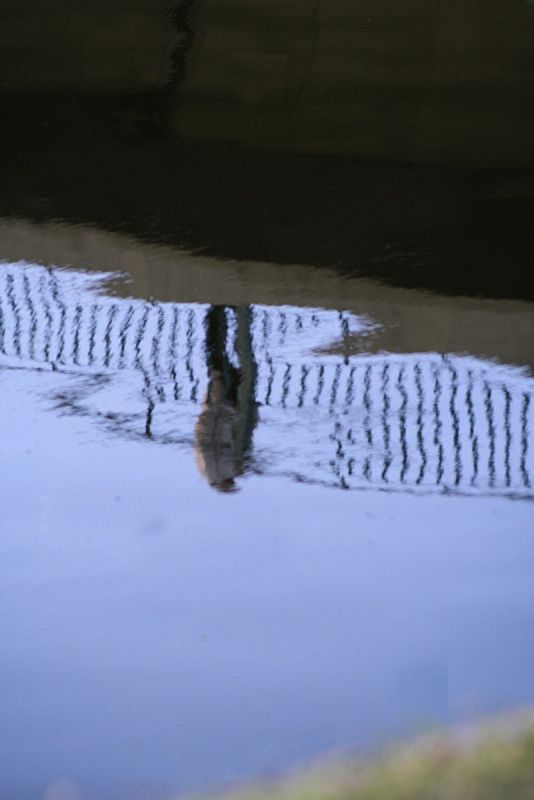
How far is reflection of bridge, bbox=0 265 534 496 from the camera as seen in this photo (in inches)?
228

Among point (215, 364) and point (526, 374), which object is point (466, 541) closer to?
point (526, 374)

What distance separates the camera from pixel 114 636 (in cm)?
468

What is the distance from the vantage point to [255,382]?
6.48 metres

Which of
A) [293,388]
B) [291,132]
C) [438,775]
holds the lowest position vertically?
[438,775]

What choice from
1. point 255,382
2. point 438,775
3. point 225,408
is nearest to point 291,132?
point 255,382

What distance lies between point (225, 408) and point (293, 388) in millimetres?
401

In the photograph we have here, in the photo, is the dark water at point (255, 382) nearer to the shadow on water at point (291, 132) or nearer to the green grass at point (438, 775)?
the shadow on water at point (291, 132)

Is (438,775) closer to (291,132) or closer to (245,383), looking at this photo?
(245,383)

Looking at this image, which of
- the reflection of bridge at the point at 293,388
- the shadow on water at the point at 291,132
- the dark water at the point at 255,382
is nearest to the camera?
the dark water at the point at 255,382

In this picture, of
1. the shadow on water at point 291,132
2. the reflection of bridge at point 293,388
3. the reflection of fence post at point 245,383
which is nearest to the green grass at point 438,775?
the reflection of bridge at point 293,388

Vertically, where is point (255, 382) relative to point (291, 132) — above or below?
below

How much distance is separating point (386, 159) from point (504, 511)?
3.89 m

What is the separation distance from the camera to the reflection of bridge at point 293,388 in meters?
5.80

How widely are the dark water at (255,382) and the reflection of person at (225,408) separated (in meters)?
0.02
